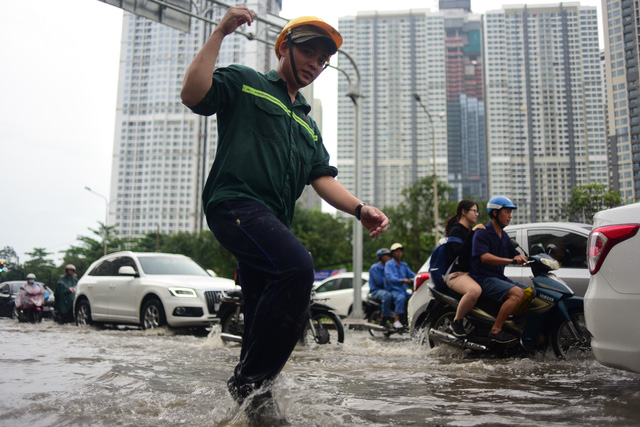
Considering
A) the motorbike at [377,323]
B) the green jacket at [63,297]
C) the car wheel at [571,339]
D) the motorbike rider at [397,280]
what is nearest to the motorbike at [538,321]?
the car wheel at [571,339]

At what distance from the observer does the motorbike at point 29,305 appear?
50.5ft

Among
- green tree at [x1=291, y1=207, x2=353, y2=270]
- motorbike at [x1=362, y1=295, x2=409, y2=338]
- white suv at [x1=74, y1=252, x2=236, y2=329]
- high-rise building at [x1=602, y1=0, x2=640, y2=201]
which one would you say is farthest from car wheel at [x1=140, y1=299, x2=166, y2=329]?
green tree at [x1=291, y1=207, x2=353, y2=270]

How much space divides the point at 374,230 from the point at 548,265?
3.65 metres

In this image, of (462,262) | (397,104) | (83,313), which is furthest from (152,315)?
(397,104)

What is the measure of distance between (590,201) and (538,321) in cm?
2084

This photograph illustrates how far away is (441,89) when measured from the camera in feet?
274

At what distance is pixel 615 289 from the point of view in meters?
3.37

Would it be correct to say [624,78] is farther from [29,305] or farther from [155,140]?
[155,140]

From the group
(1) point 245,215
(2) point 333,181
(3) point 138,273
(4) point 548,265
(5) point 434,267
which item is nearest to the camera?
(1) point 245,215

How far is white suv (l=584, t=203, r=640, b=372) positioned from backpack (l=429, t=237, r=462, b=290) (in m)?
2.64

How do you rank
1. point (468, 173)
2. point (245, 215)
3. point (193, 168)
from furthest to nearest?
point (468, 173) → point (193, 168) → point (245, 215)

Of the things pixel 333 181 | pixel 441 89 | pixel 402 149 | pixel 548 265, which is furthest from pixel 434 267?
pixel 441 89

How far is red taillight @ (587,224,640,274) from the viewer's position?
3.40 meters

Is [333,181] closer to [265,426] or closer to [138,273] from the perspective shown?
[265,426]
